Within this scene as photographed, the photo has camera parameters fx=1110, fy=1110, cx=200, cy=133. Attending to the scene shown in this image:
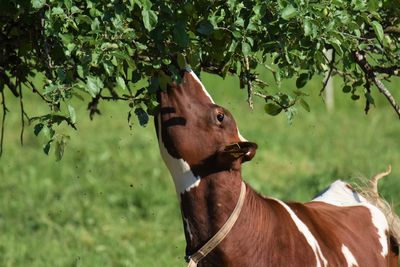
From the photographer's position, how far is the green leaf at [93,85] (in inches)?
186

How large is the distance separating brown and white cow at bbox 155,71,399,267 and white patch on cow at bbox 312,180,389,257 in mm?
670

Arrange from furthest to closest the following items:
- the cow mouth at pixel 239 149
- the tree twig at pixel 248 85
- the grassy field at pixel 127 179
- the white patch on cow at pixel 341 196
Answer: the grassy field at pixel 127 179, the white patch on cow at pixel 341 196, the tree twig at pixel 248 85, the cow mouth at pixel 239 149

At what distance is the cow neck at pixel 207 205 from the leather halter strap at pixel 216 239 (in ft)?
0.08

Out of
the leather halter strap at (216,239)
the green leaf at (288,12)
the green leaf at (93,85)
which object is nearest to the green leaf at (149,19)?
the green leaf at (93,85)

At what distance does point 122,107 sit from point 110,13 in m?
13.6

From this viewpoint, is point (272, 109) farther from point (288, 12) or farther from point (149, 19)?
point (149, 19)

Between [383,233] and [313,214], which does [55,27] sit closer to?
[313,214]

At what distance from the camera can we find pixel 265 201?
18.7 ft

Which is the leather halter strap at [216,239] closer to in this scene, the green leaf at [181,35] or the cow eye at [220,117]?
the cow eye at [220,117]

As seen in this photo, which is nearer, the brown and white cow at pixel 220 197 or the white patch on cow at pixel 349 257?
the brown and white cow at pixel 220 197

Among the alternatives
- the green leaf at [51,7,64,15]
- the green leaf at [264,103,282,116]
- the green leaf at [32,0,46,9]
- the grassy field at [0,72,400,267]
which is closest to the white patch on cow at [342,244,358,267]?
the green leaf at [264,103,282,116]

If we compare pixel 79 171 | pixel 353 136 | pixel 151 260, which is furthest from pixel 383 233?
pixel 353 136

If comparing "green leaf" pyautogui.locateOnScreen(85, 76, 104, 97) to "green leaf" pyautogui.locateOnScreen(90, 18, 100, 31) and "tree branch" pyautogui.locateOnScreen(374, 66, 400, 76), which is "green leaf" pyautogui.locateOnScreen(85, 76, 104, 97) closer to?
"green leaf" pyautogui.locateOnScreen(90, 18, 100, 31)

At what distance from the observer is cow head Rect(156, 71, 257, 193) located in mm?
5184
